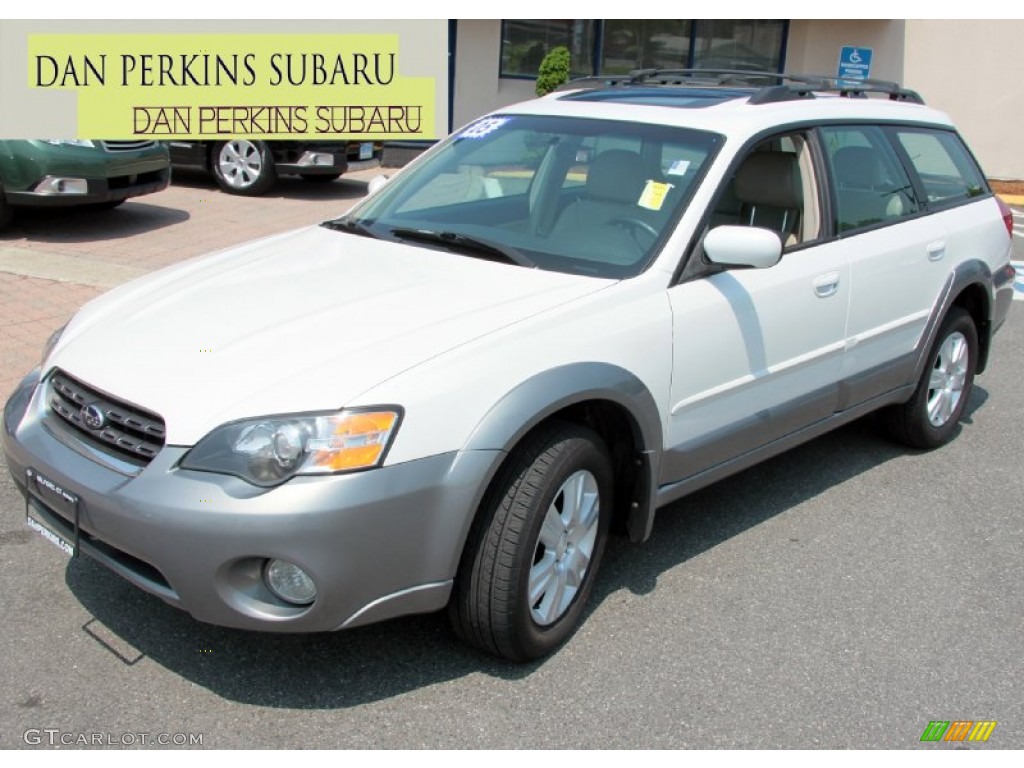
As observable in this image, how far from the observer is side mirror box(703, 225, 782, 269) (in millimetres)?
3473

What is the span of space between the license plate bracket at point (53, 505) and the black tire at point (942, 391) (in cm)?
386

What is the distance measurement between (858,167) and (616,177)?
1.29 metres

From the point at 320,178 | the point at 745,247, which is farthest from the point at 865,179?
the point at 320,178

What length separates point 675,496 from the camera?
12.2 ft

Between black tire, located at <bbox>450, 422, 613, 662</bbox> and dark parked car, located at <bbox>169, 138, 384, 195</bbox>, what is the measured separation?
934cm

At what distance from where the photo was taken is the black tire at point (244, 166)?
11.8m

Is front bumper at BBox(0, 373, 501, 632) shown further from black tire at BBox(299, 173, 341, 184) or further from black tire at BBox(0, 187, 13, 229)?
black tire at BBox(299, 173, 341, 184)

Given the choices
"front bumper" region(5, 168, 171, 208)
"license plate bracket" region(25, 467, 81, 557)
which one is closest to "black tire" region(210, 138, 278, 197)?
Answer: "front bumper" region(5, 168, 171, 208)

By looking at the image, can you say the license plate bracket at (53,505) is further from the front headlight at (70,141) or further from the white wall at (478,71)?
the white wall at (478,71)

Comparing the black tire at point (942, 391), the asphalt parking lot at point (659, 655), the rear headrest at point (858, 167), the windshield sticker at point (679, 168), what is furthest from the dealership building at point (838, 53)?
the asphalt parking lot at point (659, 655)

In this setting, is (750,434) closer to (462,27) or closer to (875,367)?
(875,367)

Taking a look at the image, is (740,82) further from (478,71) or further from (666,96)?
(478,71)

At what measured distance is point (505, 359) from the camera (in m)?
3.01

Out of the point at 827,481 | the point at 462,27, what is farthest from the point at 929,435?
the point at 462,27
